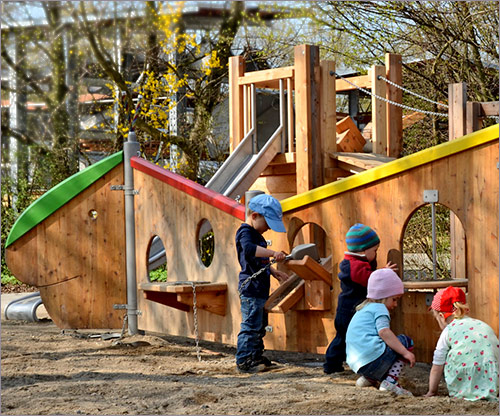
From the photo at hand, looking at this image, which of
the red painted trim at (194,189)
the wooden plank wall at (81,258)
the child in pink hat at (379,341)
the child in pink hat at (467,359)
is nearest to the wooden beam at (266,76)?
the red painted trim at (194,189)

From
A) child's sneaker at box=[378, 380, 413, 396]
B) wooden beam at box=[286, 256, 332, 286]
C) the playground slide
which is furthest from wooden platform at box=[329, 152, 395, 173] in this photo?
child's sneaker at box=[378, 380, 413, 396]

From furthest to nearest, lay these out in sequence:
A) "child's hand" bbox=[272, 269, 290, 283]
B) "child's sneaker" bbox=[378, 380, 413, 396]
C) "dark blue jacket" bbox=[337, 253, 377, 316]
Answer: "child's hand" bbox=[272, 269, 290, 283] → "dark blue jacket" bbox=[337, 253, 377, 316] → "child's sneaker" bbox=[378, 380, 413, 396]

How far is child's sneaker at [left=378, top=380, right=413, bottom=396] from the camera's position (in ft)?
17.0

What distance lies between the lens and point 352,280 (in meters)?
5.89

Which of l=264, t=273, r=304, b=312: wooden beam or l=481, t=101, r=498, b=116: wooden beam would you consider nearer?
l=264, t=273, r=304, b=312: wooden beam

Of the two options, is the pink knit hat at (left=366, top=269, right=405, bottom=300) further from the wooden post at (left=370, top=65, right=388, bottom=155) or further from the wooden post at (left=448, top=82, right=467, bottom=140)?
the wooden post at (left=370, top=65, right=388, bottom=155)

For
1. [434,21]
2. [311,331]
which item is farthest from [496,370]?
[434,21]

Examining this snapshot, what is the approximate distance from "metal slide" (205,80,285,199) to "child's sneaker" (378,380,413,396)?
503cm

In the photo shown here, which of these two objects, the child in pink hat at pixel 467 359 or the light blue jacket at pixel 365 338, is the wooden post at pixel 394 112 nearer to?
the light blue jacket at pixel 365 338

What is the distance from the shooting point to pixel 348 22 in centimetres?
1159

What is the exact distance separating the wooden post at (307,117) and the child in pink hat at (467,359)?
4676 mm

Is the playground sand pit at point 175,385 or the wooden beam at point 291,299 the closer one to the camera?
the playground sand pit at point 175,385

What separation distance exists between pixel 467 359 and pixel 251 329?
6.20 ft

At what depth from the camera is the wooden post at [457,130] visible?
8016 millimetres
